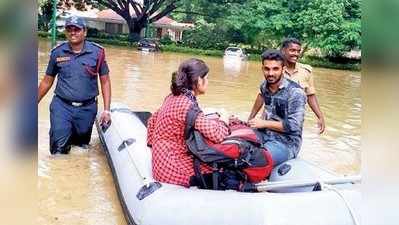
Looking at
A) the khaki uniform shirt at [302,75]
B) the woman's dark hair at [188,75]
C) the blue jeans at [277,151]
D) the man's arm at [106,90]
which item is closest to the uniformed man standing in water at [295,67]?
the khaki uniform shirt at [302,75]

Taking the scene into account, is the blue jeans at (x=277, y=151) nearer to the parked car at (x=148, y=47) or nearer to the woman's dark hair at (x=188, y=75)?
the woman's dark hair at (x=188, y=75)

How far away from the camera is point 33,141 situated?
0.74 m

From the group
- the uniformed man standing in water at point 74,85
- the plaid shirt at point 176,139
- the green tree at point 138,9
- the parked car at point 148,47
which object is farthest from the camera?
the green tree at point 138,9

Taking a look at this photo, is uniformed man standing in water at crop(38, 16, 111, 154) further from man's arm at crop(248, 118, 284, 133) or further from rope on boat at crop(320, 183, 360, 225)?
rope on boat at crop(320, 183, 360, 225)

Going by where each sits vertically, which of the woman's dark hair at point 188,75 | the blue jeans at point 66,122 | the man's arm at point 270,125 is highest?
the woman's dark hair at point 188,75

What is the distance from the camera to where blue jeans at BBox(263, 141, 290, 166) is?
3582 mm

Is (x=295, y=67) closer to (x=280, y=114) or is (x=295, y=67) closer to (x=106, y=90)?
(x=280, y=114)

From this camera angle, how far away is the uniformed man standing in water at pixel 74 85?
4641mm

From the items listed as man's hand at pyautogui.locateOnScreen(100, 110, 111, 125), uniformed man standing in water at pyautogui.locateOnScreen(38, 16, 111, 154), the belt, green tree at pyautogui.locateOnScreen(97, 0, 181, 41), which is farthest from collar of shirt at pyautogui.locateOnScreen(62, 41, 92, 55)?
green tree at pyautogui.locateOnScreen(97, 0, 181, 41)

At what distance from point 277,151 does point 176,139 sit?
2.87ft

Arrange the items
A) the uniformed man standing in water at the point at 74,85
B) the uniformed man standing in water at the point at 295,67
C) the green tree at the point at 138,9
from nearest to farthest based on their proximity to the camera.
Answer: the uniformed man standing in water at the point at 295,67 < the uniformed man standing in water at the point at 74,85 < the green tree at the point at 138,9

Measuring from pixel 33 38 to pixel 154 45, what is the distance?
85.6 ft

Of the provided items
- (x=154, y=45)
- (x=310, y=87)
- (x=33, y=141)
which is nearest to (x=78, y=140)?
(x=310, y=87)

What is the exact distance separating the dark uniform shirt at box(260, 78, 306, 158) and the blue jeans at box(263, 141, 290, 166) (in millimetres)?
43
